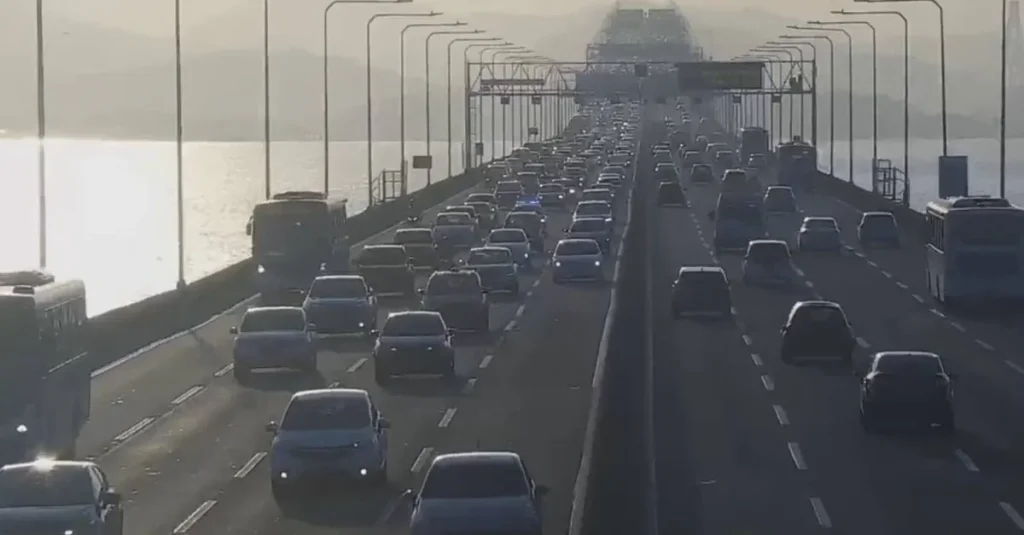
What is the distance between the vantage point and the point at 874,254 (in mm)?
77188

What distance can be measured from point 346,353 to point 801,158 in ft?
266

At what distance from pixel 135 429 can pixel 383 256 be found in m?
27.2

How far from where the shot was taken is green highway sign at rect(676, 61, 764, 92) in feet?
473

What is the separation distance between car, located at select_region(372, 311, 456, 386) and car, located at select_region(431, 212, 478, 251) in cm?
3542

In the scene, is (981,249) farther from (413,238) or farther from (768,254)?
(413,238)

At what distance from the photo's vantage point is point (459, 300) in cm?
4981

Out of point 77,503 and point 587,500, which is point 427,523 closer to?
point 587,500

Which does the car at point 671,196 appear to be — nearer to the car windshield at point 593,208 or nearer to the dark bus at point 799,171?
the dark bus at point 799,171

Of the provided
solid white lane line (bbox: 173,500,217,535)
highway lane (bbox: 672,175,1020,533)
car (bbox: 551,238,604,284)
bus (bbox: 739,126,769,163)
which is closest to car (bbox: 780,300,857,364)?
highway lane (bbox: 672,175,1020,533)

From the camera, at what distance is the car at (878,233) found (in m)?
80.2

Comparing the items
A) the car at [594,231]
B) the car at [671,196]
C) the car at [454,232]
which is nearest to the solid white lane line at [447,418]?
the car at [594,231]

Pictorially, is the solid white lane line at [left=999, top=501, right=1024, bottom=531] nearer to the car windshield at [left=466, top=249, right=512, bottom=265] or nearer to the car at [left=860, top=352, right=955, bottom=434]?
the car at [left=860, top=352, right=955, bottom=434]

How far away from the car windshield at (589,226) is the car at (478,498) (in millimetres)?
55628

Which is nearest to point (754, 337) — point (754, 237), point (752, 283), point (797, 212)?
point (752, 283)
